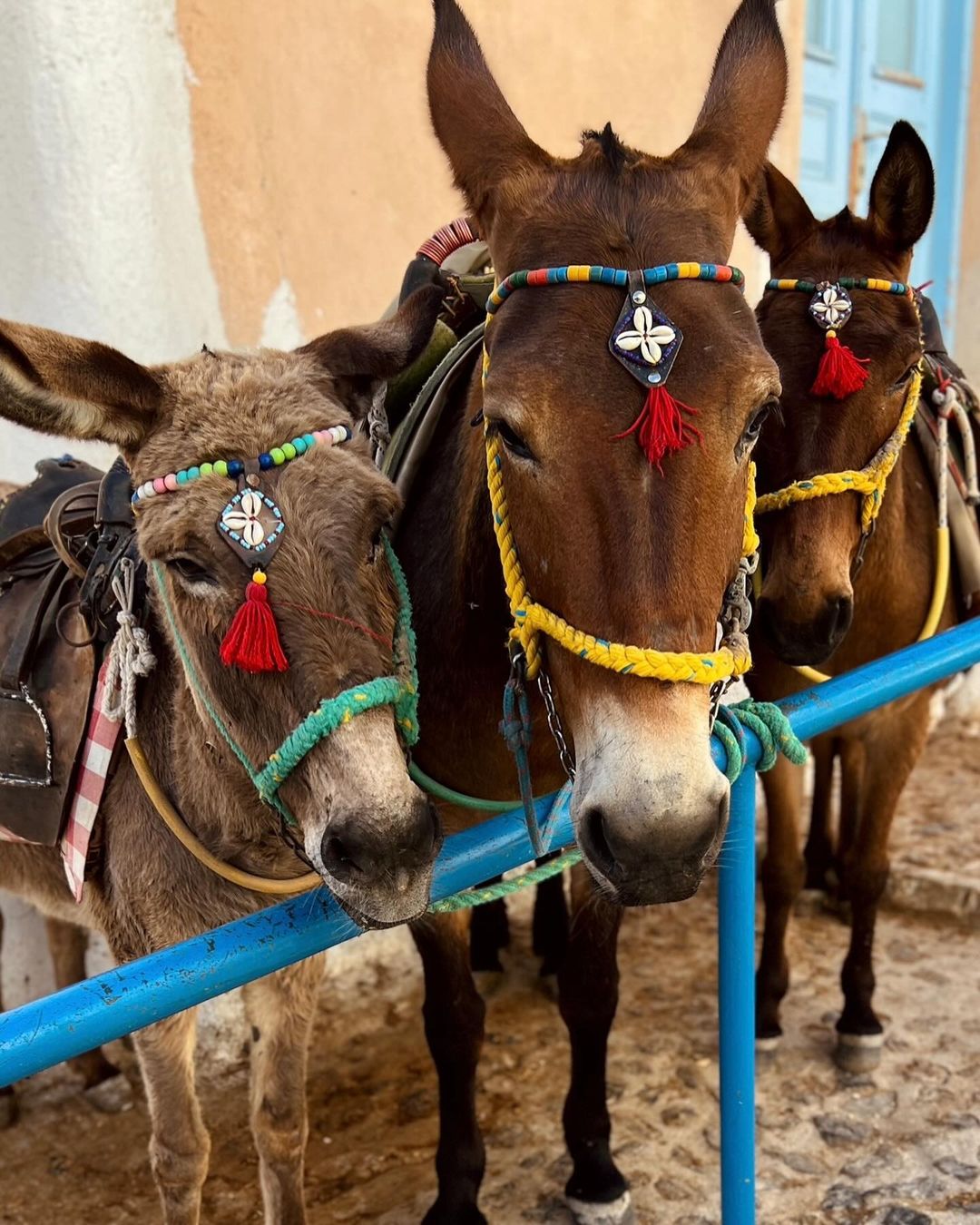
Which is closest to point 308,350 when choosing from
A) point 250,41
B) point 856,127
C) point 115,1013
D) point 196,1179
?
point 115,1013

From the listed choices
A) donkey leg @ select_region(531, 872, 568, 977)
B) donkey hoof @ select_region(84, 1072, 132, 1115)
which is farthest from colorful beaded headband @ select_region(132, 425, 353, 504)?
donkey leg @ select_region(531, 872, 568, 977)

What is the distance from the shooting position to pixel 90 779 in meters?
2.03

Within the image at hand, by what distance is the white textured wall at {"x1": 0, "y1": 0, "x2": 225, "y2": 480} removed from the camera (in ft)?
9.77

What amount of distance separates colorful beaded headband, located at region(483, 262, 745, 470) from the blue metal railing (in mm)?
478

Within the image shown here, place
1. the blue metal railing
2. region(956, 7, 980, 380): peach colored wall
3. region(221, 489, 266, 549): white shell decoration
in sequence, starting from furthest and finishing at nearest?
region(956, 7, 980, 380): peach colored wall < region(221, 489, 266, 549): white shell decoration < the blue metal railing

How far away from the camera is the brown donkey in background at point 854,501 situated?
2.31 meters

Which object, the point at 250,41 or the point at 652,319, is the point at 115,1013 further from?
the point at 250,41

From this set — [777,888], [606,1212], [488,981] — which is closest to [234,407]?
[606,1212]

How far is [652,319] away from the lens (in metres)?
1.40

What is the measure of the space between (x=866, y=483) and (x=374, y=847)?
59.2 inches

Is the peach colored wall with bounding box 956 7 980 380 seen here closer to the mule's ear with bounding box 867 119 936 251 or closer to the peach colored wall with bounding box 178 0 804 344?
the peach colored wall with bounding box 178 0 804 344

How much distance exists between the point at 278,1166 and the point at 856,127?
6162mm

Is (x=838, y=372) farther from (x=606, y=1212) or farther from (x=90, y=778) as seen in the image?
(x=606, y=1212)

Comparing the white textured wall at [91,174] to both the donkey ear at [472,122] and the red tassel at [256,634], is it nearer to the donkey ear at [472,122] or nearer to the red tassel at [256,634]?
the donkey ear at [472,122]
